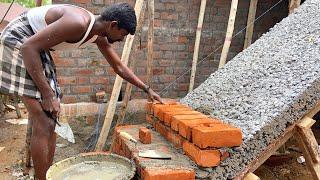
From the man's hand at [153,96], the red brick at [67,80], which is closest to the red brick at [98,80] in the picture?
the red brick at [67,80]

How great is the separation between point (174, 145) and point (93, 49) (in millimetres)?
2194

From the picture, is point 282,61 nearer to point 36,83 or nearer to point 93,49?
point 36,83

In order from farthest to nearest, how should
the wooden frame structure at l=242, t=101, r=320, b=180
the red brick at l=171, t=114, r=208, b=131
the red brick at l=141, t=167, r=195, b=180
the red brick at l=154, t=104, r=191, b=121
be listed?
1. the red brick at l=154, t=104, r=191, b=121
2. the red brick at l=171, t=114, r=208, b=131
3. the wooden frame structure at l=242, t=101, r=320, b=180
4. the red brick at l=141, t=167, r=195, b=180

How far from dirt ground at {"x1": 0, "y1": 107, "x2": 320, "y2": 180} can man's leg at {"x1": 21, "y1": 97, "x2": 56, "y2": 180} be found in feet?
4.86

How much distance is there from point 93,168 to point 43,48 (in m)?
0.84

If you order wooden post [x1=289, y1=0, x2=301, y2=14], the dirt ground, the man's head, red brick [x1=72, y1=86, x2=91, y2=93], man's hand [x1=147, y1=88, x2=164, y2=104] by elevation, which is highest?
wooden post [x1=289, y1=0, x2=301, y2=14]

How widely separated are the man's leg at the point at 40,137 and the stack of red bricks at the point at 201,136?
2.88ft

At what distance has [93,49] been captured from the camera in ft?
14.4

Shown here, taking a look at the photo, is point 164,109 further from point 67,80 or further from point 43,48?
point 67,80

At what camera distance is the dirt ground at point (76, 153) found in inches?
143

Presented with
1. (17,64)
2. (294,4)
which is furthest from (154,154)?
(294,4)

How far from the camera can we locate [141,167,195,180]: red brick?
207 centimetres

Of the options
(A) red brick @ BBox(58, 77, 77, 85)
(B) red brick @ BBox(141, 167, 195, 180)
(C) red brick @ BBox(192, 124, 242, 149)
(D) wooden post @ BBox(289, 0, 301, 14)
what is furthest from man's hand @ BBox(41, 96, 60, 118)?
(D) wooden post @ BBox(289, 0, 301, 14)

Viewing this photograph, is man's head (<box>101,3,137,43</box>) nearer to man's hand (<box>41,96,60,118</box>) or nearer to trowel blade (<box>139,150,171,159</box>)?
man's hand (<box>41,96,60,118</box>)
